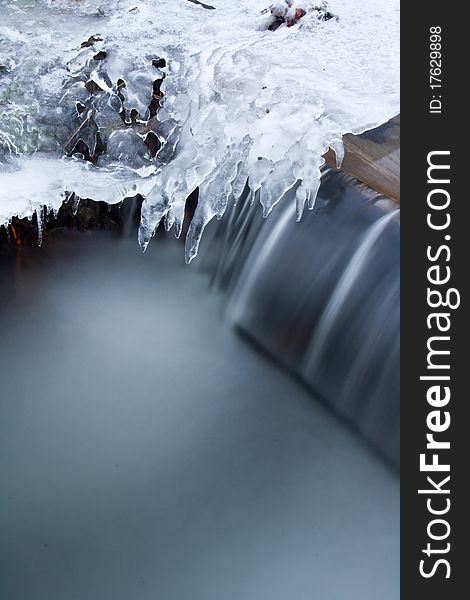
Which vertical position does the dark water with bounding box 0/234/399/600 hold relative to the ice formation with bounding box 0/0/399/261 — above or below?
below

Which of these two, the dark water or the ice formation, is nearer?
the dark water

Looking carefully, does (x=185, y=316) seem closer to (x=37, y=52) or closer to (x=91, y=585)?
(x=91, y=585)

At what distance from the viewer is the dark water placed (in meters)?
3.03

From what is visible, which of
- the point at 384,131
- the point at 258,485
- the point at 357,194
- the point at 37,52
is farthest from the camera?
the point at 37,52

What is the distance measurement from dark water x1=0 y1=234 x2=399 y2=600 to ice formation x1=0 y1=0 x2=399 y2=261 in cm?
53

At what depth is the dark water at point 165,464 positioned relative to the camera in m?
3.03

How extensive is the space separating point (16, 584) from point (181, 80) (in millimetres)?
2993

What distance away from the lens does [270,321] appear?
12.9 feet

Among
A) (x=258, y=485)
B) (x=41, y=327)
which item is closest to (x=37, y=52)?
(x=41, y=327)

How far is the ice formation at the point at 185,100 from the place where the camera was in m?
3.89

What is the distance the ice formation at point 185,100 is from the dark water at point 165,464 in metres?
0.53

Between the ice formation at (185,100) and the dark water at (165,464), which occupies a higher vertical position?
the ice formation at (185,100)

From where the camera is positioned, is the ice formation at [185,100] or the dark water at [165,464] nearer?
the dark water at [165,464]

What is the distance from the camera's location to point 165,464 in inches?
134
